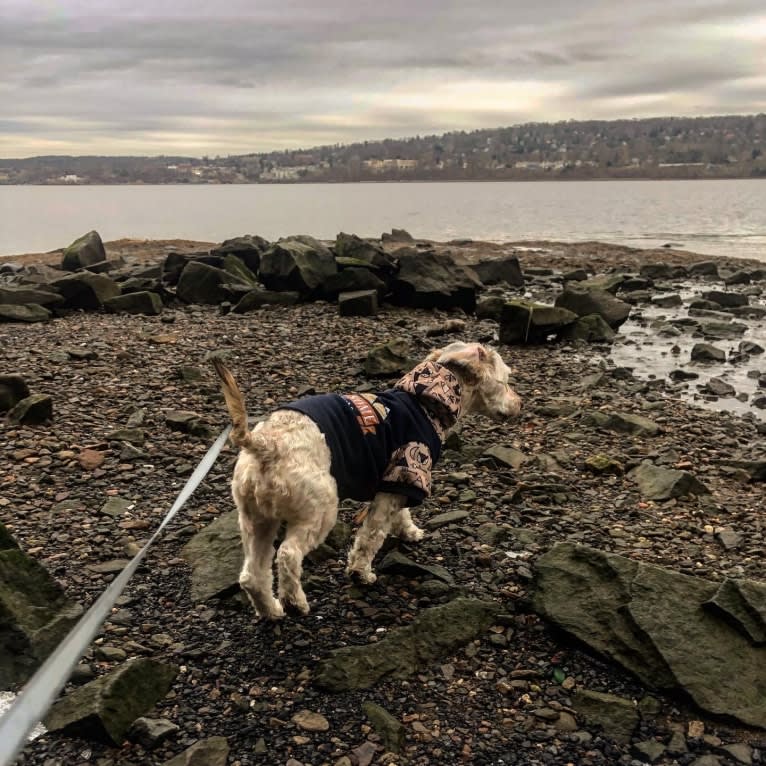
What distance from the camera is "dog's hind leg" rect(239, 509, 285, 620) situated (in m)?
4.81

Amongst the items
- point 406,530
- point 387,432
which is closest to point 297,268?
point 406,530

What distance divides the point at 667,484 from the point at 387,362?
578cm

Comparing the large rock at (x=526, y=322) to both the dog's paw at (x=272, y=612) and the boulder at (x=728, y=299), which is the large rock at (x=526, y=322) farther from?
the dog's paw at (x=272, y=612)

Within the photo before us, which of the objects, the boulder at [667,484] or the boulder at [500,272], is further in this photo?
the boulder at [500,272]

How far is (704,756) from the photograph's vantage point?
3723 mm

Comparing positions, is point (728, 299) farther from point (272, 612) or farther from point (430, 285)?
point (272, 612)

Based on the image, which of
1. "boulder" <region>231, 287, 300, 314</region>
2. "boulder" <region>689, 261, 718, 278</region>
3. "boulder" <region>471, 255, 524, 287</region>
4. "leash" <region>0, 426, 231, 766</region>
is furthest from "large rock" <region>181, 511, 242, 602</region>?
"boulder" <region>689, 261, 718, 278</region>

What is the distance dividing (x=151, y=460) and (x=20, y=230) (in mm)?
61613

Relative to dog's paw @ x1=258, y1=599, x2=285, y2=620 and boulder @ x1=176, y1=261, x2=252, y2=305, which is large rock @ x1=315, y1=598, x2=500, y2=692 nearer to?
dog's paw @ x1=258, y1=599, x2=285, y2=620

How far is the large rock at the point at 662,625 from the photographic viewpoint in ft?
A: 13.4

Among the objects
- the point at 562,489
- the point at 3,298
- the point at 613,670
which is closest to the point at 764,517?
the point at 562,489

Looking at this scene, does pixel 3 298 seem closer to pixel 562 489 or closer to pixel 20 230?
pixel 562 489

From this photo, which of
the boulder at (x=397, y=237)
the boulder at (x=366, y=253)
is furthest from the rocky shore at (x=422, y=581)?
the boulder at (x=397, y=237)

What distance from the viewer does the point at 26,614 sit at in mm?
4152
